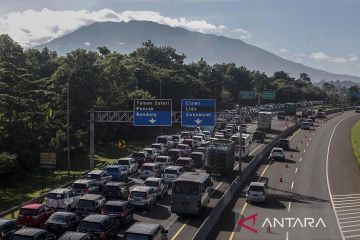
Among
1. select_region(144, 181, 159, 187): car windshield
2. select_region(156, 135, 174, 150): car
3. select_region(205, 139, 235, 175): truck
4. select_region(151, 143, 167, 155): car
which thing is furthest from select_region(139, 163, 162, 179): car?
select_region(156, 135, 174, 150): car

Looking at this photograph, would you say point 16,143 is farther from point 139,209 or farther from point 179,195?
point 179,195

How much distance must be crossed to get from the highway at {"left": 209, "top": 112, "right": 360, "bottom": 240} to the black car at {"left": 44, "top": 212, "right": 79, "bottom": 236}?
8.51 m

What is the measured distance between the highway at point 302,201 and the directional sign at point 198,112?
822 cm

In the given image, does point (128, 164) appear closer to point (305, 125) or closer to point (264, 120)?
point (264, 120)

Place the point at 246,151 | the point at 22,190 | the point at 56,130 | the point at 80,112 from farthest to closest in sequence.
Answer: the point at 80,112 < the point at 246,151 < the point at 56,130 < the point at 22,190

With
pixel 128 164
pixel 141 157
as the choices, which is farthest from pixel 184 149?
pixel 128 164

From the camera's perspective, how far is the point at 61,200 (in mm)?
32250

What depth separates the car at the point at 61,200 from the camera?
32.1m

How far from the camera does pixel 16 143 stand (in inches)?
1777

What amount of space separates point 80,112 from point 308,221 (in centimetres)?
4137

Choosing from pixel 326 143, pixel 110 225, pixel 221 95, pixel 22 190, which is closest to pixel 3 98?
pixel 22 190

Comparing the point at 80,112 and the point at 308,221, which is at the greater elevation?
the point at 80,112

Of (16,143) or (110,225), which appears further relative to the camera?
(16,143)

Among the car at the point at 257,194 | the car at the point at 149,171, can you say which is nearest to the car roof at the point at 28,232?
the car at the point at 257,194
